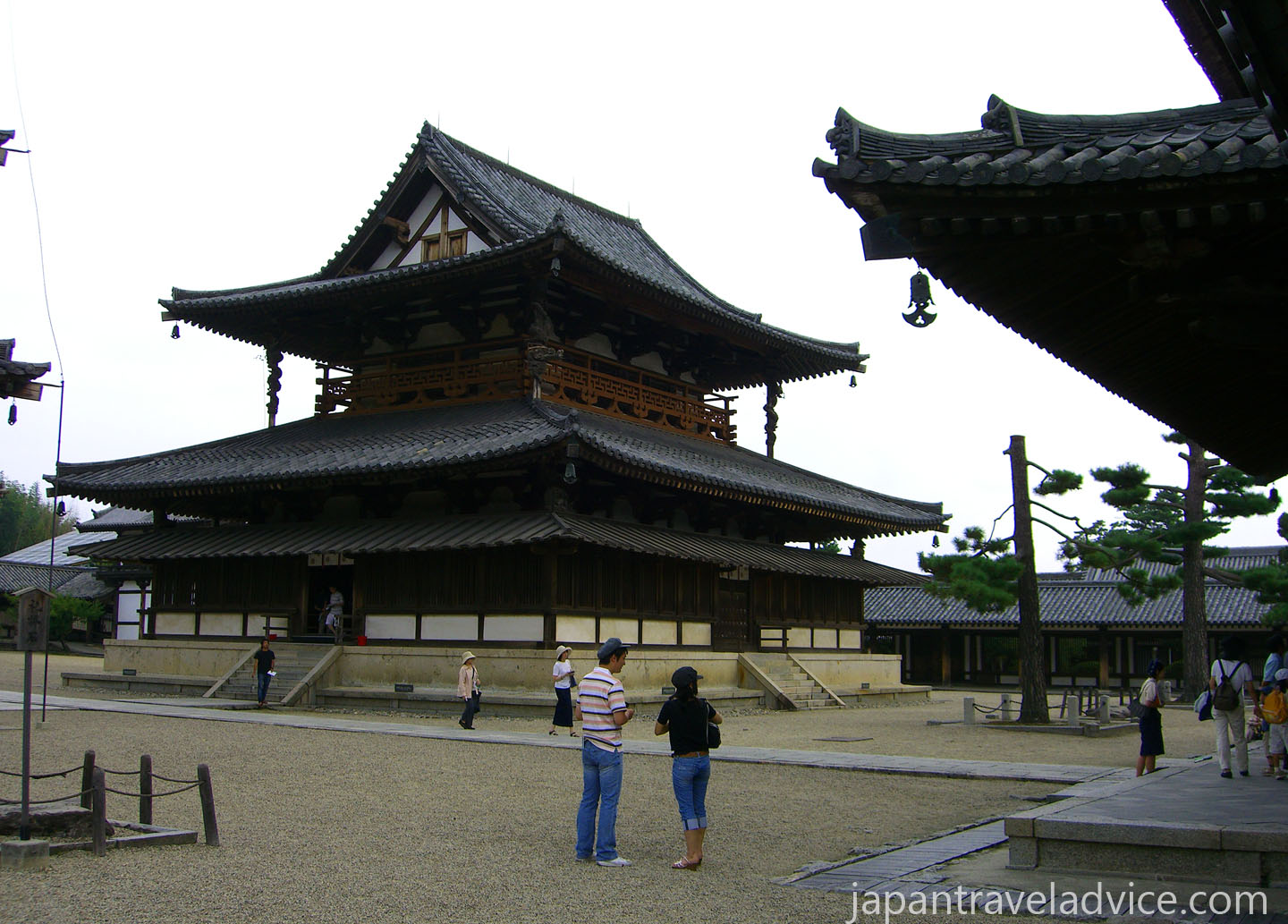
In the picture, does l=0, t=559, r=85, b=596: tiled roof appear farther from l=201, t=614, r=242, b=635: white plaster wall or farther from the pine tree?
the pine tree

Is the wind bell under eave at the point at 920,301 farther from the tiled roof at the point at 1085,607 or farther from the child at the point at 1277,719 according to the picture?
the tiled roof at the point at 1085,607

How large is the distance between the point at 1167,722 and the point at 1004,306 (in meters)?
21.6

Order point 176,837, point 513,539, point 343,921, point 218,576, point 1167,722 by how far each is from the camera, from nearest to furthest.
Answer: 1. point 343,921
2. point 176,837
3. point 513,539
4. point 1167,722
5. point 218,576

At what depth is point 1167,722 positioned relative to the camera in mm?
25953

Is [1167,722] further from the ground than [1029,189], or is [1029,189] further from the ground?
[1029,189]

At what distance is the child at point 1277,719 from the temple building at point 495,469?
12.3 m

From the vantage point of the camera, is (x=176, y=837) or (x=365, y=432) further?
(x=365, y=432)

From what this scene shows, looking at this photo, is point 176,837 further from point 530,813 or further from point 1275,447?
point 1275,447

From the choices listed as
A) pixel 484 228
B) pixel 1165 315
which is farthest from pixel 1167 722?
pixel 1165 315

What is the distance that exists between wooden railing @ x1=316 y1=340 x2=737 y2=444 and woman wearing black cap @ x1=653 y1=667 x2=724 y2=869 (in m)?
17.0

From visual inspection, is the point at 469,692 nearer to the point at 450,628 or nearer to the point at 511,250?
the point at 450,628

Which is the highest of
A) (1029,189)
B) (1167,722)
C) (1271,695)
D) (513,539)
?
(1029,189)

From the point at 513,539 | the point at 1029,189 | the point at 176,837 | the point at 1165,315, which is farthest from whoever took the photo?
the point at 513,539

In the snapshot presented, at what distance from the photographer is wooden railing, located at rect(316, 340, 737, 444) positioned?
1049 inches
